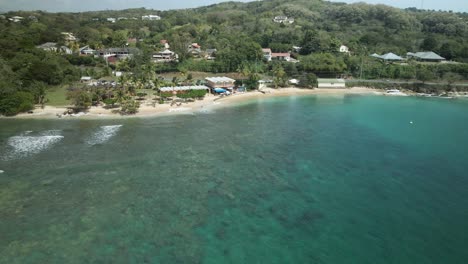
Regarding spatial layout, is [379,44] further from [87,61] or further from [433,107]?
[87,61]

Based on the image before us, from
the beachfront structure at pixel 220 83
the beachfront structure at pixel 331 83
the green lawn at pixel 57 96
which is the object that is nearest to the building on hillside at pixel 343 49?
the beachfront structure at pixel 331 83

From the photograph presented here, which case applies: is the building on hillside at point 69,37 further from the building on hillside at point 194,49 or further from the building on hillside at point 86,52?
the building on hillside at point 194,49

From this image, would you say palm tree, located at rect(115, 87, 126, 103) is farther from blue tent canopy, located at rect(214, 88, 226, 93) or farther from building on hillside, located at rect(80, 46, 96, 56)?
building on hillside, located at rect(80, 46, 96, 56)

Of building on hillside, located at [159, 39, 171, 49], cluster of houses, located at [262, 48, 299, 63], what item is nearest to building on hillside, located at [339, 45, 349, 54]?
cluster of houses, located at [262, 48, 299, 63]

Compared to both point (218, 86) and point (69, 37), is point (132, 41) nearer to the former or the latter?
point (69, 37)

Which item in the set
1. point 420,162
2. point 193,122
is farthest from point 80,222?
point 420,162

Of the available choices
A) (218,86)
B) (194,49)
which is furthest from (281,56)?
(218,86)
